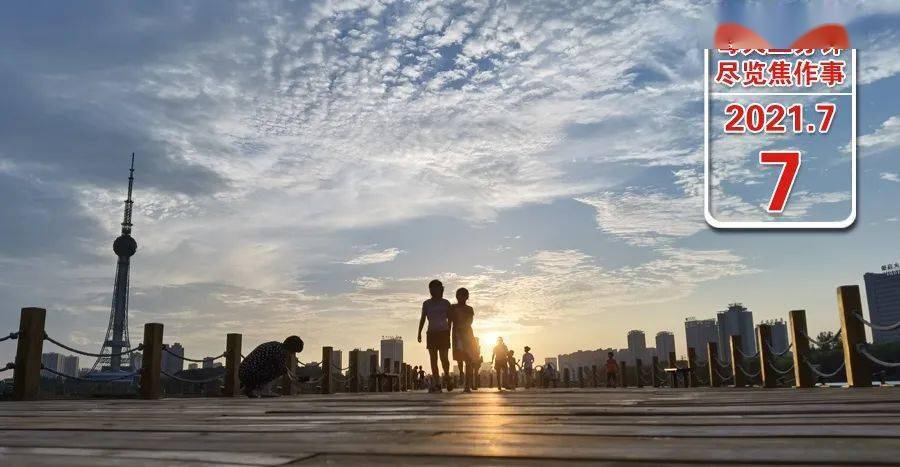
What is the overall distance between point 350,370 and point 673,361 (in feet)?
45.5

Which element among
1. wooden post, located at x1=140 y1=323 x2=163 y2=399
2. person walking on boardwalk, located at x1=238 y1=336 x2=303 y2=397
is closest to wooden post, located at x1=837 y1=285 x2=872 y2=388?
person walking on boardwalk, located at x1=238 y1=336 x2=303 y2=397

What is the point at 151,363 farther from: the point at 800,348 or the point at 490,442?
the point at 800,348

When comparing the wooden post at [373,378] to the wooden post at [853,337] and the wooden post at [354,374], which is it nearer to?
the wooden post at [354,374]

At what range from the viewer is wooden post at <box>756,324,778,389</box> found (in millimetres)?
12828

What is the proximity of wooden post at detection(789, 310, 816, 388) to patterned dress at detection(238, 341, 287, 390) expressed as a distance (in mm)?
8851

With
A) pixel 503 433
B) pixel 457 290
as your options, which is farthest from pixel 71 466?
pixel 457 290

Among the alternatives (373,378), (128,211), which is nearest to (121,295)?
(128,211)

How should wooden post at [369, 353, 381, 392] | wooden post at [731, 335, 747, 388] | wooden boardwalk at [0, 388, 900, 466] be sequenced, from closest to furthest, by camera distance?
1. wooden boardwalk at [0, 388, 900, 466]
2. wooden post at [731, 335, 747, 388]
3. wooden post at [369, 353, 381, 392]

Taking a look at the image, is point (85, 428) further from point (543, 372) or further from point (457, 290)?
point (543, 372)

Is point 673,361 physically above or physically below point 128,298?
below

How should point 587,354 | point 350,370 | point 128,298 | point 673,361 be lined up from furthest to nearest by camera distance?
1. point 587,354
2. point 128,298
3. point 673,361
4. point 350,370

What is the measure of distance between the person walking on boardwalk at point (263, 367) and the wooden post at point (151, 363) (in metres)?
1.76

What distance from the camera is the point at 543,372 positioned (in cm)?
3288

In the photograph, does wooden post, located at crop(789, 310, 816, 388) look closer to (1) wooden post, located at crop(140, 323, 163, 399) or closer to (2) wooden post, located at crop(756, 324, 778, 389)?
(2) wooden post, located at crop(756, 324, 778, 389)
